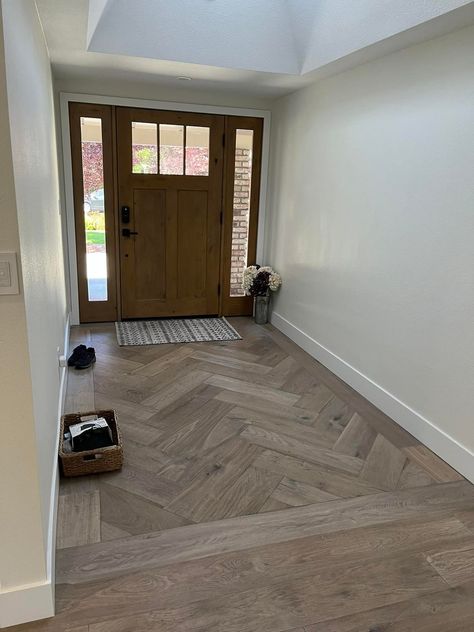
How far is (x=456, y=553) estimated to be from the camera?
1.97m

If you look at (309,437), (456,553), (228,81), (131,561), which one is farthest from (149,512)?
(228,81)

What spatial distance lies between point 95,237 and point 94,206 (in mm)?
298

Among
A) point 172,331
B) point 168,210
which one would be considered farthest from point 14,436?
point 168,210

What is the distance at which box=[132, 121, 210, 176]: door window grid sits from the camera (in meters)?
4.47

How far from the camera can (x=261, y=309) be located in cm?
504

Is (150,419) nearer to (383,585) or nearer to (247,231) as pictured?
(383,585)

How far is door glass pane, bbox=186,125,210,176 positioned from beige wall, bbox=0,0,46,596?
11.5 ft

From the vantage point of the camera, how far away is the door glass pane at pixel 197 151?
4594mm

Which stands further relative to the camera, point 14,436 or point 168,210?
point 168,210

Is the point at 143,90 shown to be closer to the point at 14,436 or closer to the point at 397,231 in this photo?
the point at 397,231

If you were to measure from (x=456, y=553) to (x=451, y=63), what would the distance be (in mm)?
2404

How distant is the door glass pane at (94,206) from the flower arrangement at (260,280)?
1.46m

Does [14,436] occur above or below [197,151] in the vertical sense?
below

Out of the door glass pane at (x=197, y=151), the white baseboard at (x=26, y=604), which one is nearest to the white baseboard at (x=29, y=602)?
the white baseboard at (x=26, y=604)
